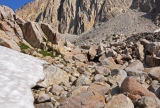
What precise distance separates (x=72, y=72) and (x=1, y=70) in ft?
12.0

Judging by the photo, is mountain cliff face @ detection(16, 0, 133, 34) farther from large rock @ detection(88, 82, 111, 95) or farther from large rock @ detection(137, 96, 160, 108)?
large rock @ detection(137, 96, 160, 108)

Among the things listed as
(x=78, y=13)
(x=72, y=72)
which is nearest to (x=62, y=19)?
(x=78, y=13)

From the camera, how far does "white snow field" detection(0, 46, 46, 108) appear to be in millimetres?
7551

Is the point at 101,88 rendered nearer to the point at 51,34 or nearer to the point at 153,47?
the point at 153,47

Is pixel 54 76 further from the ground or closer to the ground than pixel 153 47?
closer to the ground

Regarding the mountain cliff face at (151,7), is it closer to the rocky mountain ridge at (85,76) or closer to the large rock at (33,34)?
the rocky mountain ridge at (85,76)

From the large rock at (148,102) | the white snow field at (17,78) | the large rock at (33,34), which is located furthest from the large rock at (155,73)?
the large rock at (33,34)

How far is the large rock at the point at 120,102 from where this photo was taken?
748cm

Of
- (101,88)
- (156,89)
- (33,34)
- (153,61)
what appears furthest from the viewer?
(33,34)

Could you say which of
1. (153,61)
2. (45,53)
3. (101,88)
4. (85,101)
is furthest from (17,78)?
(153,61)

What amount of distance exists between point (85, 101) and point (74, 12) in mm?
104558

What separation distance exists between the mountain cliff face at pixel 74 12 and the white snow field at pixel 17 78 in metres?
88.2

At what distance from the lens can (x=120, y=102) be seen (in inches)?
296

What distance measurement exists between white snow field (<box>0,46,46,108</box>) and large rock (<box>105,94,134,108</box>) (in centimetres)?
259
